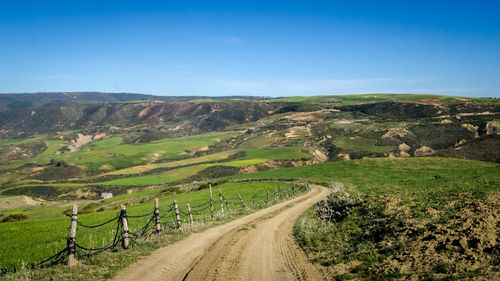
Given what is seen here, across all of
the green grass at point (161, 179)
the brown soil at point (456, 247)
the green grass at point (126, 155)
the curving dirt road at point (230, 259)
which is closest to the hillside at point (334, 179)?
the brown soil at point (456, 247)

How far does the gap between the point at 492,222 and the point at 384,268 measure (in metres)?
4.84

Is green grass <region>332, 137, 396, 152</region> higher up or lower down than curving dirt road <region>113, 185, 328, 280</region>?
lower down

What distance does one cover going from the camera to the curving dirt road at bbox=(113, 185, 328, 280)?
11522mm

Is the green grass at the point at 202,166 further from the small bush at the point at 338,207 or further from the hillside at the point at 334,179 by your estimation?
the small bush at the point at 338,207

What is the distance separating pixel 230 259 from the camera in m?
13.6

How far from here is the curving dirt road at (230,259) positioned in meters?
11.5

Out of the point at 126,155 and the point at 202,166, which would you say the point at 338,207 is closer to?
the point at 202,166

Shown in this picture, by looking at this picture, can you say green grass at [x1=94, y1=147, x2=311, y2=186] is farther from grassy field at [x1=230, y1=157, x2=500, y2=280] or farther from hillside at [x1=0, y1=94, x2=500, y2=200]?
grassy field at [x1=230, y1=157, x2=500, y2=280]

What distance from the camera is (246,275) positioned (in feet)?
37.4

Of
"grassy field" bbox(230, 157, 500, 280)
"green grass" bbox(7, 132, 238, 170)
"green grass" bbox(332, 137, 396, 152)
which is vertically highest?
"grassy field" bbox(230, 157, 500, 280)

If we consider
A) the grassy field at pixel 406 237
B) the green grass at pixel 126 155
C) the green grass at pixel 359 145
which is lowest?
the green grass at pixel 126 155

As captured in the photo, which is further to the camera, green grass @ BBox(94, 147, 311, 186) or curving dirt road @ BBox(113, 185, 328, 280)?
green grass @ BBox(94, 147, 311, 186)

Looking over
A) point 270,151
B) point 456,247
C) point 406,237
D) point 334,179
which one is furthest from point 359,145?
point 456,247

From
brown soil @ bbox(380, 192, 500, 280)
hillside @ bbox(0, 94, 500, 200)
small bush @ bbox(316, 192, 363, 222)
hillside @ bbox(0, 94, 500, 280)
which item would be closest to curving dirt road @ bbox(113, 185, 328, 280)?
hillside @ bbox(0, 94, 500, 280)
